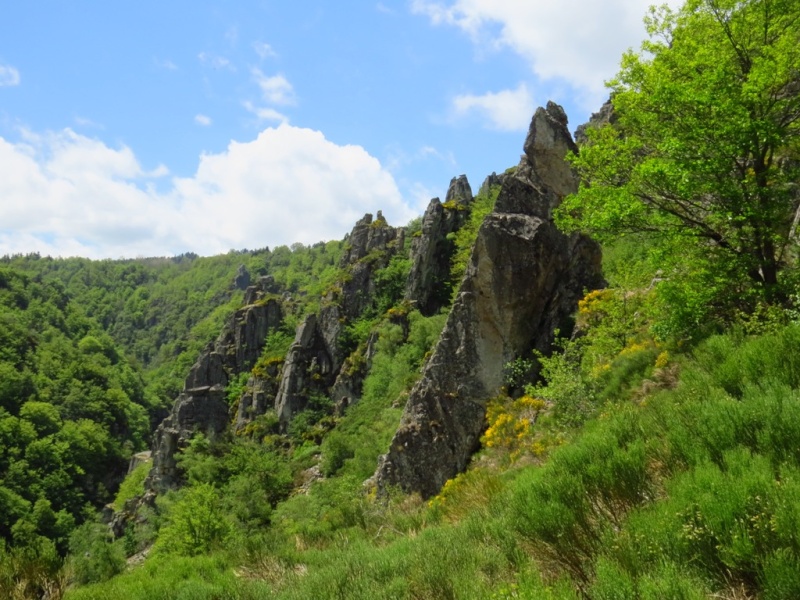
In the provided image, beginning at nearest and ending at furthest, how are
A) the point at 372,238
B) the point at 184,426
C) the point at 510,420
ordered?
1. the point at 510,420
2. the point at 184,426
3. the point at 372,238

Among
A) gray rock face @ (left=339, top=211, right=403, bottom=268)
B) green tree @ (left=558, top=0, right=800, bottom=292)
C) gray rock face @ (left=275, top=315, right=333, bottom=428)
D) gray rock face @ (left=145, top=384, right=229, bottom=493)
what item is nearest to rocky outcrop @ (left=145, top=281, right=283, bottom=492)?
gray rock face @ (left=145, top=384, right=229, bottom=493)

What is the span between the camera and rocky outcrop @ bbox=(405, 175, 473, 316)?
43188 millimetres

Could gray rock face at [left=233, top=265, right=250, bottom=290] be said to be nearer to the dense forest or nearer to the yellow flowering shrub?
the dense forest

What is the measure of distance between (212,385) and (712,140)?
58.3 m

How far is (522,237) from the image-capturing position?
72.1 feet

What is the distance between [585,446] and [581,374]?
1038 cm

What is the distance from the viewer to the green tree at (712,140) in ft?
26.5

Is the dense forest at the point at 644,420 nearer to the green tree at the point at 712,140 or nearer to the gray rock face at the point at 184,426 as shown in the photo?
the green tree at the point at 712,140

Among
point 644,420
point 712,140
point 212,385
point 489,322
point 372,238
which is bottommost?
point 644,420

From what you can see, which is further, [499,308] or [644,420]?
[499,308]

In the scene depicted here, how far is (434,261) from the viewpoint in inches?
1732

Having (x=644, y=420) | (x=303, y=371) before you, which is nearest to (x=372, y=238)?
(x=303, y=371)

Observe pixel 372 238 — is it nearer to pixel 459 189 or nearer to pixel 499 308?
pixel 459 189

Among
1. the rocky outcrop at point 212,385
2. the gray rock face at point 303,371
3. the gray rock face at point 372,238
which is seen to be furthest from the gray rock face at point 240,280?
the gray rock face at point 303,371
